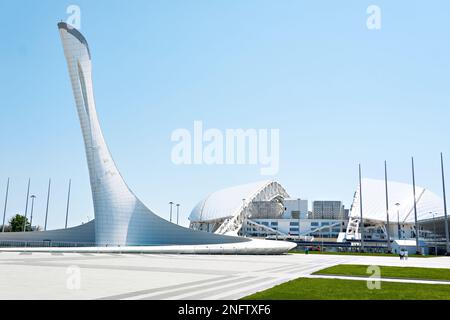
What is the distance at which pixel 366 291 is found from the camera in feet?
35.7

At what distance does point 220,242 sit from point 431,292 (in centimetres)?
2759

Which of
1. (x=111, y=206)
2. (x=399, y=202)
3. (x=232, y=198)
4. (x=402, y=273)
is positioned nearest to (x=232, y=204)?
(x=232, y=198)

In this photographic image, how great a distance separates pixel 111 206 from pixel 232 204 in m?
61.0

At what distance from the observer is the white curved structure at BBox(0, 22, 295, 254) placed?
1372 inches

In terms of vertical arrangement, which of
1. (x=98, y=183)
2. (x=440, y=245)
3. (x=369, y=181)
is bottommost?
(x=440, y=245)

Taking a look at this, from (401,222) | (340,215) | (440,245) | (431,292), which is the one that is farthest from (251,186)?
(431,292)

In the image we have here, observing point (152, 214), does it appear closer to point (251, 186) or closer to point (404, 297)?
point (404, 297)

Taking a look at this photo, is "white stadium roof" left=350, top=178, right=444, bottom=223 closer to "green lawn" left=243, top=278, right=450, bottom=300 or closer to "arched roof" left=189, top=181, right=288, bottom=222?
"arched roof" left=189, top=181, right=288, bottom=222

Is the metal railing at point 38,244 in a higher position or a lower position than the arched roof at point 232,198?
lower

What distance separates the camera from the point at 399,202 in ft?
270

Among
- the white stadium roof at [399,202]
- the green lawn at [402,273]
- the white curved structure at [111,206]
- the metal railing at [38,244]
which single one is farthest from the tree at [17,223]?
the green lawn at [402,273]

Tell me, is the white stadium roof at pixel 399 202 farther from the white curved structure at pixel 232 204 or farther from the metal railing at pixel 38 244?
the metal railing at pixel 38 244

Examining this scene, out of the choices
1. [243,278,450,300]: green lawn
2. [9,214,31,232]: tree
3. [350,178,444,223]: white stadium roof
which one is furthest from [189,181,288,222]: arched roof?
[243,278,450,300]: green lawn

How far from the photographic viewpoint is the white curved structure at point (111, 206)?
34.8m
